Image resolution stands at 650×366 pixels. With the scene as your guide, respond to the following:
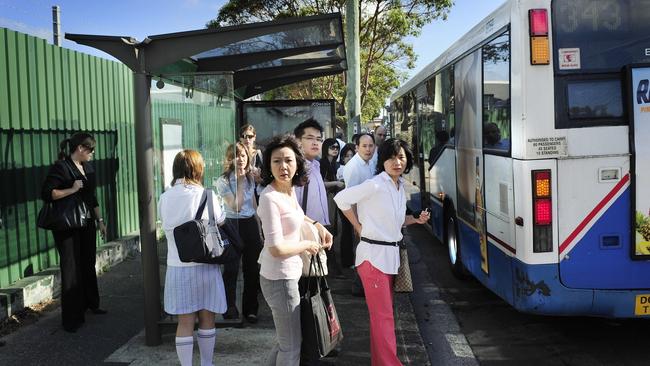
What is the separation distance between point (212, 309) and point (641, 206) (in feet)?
10.6

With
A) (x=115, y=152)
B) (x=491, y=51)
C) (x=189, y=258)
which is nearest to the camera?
(x=189, y=258)

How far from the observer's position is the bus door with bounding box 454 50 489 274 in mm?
5879

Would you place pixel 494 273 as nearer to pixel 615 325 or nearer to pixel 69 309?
pixel 615 325

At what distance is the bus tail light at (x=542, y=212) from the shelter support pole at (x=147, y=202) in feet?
9.90

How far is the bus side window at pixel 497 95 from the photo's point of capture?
4977mm

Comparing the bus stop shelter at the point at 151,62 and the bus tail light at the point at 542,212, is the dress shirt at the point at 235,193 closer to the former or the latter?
the bus stop shelter at the point at 151,62

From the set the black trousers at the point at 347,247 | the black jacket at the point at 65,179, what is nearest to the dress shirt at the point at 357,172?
the black trousers at the point at 347,247

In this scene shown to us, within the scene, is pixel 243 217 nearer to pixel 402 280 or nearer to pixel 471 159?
pixel 402 280

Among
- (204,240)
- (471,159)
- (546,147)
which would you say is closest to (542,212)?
(546,147)

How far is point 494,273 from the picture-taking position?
17.9 feet

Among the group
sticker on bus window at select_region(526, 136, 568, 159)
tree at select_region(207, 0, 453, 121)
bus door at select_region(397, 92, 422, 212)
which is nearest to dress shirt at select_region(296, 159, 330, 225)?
sticker on bus window at select_region(526, 136, 568, 159)

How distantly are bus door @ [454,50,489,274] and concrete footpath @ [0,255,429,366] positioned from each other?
3.16 ft

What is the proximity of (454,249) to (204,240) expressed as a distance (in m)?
4.37

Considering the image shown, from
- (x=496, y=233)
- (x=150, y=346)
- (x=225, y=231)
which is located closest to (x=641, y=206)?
(x=496, y=233)
